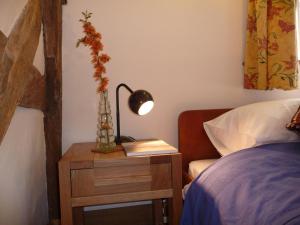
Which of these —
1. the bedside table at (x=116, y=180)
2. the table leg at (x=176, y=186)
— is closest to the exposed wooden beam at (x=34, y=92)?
the bedside table at (x=116, y=180)

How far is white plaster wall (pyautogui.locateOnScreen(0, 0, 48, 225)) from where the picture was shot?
1029 mm

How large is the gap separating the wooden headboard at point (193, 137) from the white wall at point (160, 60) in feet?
0.24

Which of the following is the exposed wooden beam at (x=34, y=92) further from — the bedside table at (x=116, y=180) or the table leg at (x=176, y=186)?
the table leg at (x=176, y=186)

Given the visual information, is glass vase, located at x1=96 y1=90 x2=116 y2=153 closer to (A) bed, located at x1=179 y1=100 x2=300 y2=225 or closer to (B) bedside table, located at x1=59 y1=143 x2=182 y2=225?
(B) bedside table, located at x1=59 y1=143 x2=182 y2=225

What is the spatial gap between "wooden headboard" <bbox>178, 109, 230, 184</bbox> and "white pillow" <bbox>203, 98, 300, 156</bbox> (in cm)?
15

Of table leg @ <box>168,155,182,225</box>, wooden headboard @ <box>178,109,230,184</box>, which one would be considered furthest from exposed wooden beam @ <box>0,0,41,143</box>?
wooden headboard @ <box>178,109,230,184</box>

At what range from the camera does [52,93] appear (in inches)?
56.5

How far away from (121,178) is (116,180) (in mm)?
22

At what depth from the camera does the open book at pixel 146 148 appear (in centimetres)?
129

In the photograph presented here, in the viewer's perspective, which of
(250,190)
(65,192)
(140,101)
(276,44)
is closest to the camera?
(250,190)

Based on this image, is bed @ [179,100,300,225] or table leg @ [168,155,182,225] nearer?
bed @ [179,100,300,225]

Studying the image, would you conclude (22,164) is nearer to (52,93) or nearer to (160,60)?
(52,93)

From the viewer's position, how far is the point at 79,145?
157 cm

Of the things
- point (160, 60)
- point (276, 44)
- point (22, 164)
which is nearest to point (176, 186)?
point (22, 164)
